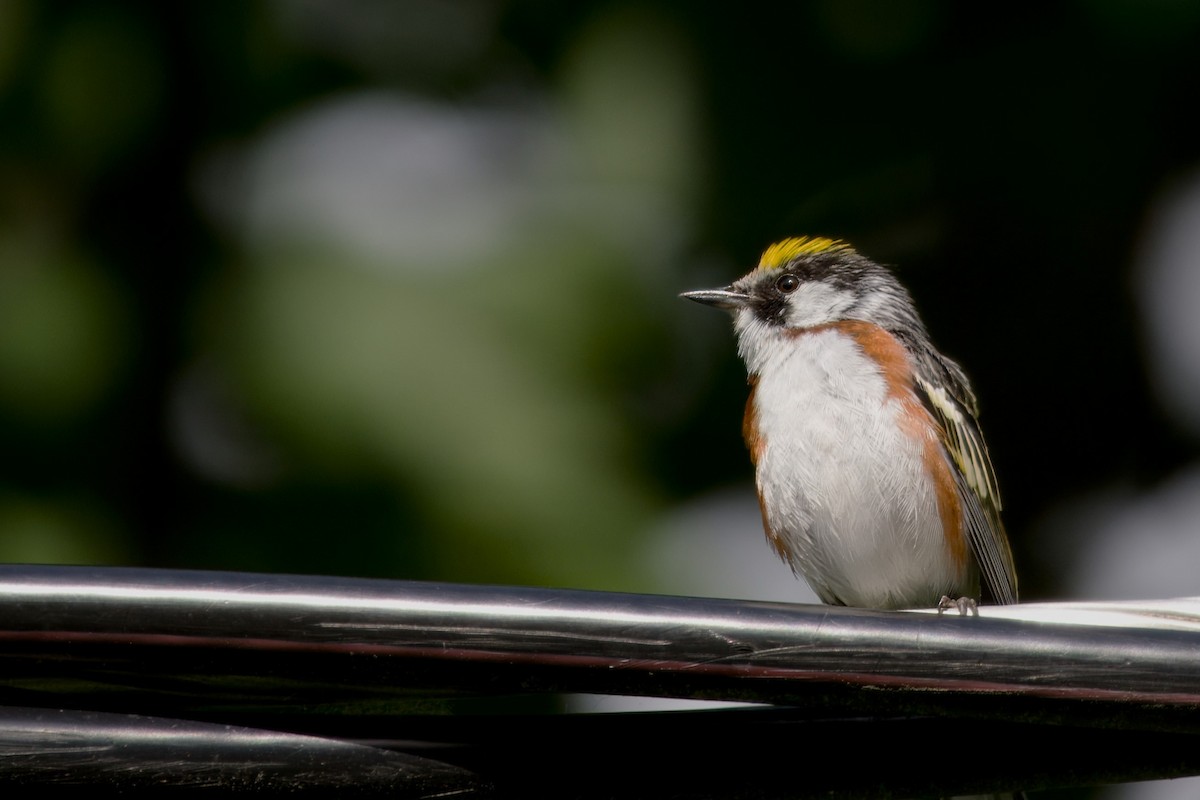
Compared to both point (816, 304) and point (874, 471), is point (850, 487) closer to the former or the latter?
point (874, 471)

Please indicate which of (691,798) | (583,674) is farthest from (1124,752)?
(583,674)

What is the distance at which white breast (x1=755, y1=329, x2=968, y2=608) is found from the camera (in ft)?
16.5

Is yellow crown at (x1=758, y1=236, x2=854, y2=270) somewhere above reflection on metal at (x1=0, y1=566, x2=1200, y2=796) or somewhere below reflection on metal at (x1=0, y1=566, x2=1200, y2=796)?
above

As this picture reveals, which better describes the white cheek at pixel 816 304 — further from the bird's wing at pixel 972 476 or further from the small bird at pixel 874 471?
the bird's wing at pixel 972 476

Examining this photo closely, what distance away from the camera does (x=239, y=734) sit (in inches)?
83.2

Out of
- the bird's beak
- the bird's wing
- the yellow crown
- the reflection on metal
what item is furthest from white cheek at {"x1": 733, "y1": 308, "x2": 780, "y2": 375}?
the reflection on metal

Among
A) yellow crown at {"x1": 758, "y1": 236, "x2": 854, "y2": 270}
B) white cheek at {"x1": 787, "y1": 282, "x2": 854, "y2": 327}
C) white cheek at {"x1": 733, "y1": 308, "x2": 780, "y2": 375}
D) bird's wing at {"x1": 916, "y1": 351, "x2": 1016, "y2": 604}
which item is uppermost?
yellow crown at {"x1": 758, "y1": 236, "x2": 854, "y2": 270}

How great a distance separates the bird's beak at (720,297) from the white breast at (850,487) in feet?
3.18

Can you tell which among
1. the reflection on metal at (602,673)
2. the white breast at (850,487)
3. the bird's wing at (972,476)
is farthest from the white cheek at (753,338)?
the reflection on metal at (602,673)

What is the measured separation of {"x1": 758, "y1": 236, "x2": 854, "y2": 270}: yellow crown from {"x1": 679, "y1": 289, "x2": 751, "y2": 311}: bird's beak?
11.2 inches

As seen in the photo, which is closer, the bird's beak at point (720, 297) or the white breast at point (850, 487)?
the white breast at point (850, 487)

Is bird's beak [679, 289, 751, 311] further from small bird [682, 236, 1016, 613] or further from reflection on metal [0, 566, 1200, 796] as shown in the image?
reflection on metal [0, 566, 1200, 796]

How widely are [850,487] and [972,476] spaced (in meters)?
0.68

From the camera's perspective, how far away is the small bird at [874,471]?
5027 mm
